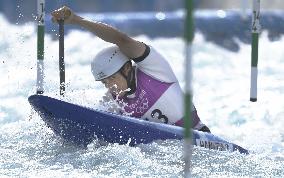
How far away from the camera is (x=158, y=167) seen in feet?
15.2

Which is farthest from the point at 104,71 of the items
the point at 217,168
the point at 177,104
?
the point at 217,168

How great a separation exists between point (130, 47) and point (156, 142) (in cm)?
58

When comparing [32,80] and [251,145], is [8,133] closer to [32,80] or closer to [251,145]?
[251,145]

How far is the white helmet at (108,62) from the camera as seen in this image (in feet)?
16.3

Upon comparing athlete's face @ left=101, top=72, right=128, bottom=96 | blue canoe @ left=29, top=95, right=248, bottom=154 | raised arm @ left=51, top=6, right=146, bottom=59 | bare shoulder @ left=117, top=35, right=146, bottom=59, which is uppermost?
raised arm @ left=51, top=6, right=146, bottom=59

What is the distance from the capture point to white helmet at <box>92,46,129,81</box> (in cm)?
498

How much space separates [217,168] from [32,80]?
20.2 ft

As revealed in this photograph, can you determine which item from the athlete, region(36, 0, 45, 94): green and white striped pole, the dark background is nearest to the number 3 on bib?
the athlete

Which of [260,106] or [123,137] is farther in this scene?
[260,106]

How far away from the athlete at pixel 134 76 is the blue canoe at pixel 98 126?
187mm

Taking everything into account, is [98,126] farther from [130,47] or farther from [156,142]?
[130,47]

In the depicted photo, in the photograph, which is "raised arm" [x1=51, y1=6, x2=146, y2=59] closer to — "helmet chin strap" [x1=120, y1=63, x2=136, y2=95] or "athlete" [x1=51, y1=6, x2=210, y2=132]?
"athlete" [x1=51, y1=6, x2=210, y2=132]

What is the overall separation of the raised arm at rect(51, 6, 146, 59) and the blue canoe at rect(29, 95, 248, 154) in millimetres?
417

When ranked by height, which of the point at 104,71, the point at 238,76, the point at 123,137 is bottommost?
the point at 238,76
